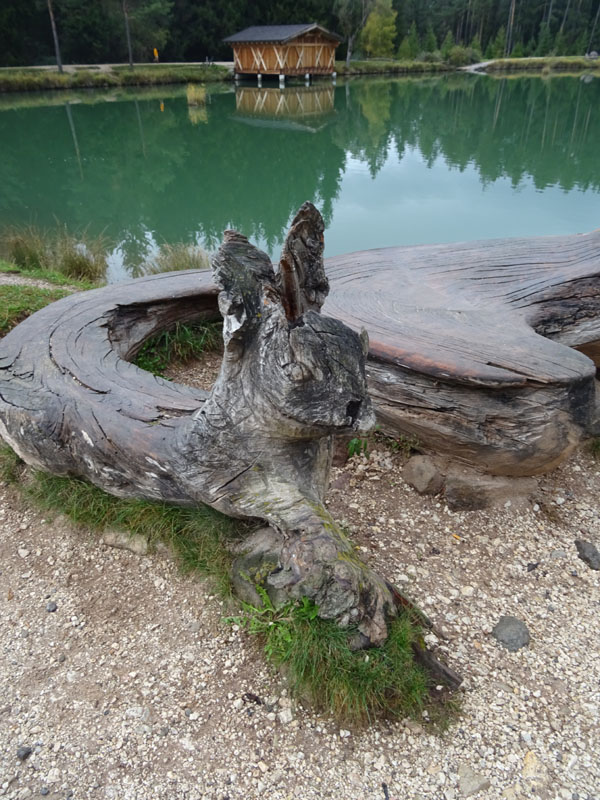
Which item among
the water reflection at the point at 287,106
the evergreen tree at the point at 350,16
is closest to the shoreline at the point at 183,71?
the evergreen tree at the point at 350,16

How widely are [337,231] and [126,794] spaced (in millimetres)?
7843

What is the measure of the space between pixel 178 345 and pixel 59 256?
11.4 feet

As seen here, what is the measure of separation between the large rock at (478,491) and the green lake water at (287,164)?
17.7 feet

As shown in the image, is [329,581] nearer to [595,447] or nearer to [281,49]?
[595,447]

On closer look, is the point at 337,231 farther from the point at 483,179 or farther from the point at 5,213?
the point at 5,213

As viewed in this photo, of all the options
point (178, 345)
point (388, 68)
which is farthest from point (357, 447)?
point (388, 68)

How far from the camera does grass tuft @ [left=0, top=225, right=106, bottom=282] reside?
6137 mm

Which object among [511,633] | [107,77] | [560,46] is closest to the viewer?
[511,633]

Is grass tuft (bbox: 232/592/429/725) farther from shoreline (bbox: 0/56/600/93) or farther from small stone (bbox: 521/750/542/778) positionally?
shoreline (bbox: 0/56/600/93)

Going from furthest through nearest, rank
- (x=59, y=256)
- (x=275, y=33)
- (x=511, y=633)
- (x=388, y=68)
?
(x=388, y=68) < (x=275, y=33) < (x=59, y=256) < (x=511, y=633)

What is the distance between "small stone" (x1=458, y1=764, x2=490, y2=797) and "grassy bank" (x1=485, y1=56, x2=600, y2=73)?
41298mm

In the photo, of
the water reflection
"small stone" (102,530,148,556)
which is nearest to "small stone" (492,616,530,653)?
"small stone" (102,530,148,556)

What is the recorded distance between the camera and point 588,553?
8.09 ft

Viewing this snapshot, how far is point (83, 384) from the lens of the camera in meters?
2.52
